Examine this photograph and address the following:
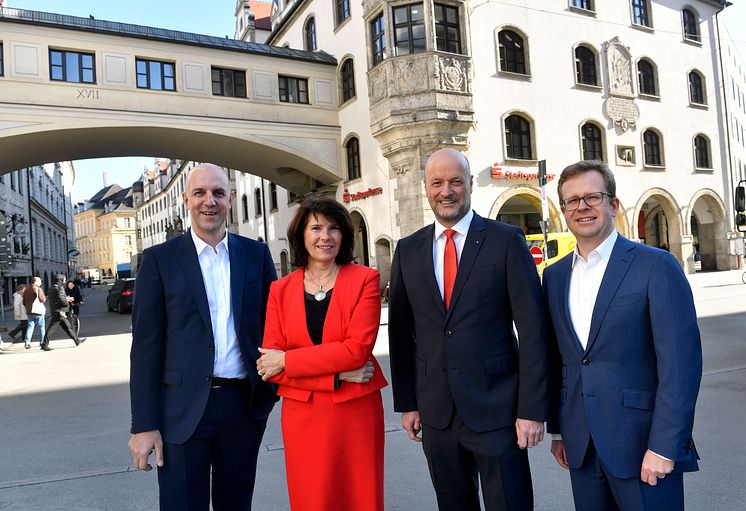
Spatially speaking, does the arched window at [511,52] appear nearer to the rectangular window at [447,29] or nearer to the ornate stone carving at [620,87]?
the rectangular window at [447,29]

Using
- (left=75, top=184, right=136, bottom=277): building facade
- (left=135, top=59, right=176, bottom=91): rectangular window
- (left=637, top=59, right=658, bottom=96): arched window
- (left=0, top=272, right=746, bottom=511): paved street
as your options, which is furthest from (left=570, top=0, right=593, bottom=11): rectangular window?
(left=75, top=184, right=136, bottom=277): building facade

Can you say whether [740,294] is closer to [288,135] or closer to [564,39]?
[564,39]

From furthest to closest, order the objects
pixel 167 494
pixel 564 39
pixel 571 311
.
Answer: pixel 564 39 < pixel 167 494 < pixel 571 311

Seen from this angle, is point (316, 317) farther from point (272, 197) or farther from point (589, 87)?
point (272, 197)

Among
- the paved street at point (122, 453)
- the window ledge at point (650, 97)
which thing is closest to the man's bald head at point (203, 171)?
the paved street at point (122, 453)

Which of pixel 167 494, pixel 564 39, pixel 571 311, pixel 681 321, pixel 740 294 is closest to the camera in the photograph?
pixel 681 321

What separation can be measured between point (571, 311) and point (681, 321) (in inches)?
16.8

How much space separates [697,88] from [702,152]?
121 inches

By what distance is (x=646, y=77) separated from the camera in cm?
2466

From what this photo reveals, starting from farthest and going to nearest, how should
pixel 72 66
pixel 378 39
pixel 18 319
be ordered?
1. pixel 378 39
2. pixel 72 66
3. pixel 18 319

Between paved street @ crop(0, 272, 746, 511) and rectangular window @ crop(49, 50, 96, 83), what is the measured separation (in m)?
11.8

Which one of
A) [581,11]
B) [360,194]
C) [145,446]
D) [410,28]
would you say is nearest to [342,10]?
[410,28]

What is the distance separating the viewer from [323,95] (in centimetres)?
2205

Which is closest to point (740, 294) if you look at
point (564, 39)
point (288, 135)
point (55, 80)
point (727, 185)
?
point (564, 39)
